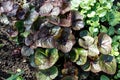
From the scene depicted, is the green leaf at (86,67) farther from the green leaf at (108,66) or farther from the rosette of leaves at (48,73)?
the rosette of leaves at (48,73)

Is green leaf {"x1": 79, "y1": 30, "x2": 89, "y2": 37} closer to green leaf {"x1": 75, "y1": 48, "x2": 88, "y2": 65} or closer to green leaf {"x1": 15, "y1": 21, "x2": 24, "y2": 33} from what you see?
green leaf {"x1": 75, "y1": 48, "x2": 88, "y2": 65}

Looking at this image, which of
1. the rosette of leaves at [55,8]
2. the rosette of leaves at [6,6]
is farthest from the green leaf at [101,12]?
the rosette of leaves at [6,6]

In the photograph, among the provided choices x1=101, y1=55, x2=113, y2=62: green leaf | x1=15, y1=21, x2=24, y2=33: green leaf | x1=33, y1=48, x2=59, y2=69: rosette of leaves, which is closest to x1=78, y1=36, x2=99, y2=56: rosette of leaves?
x1=101, y1=55, x2=113, y2=62: green leaf

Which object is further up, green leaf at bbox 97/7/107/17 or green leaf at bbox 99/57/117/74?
green leaf at bbox 97/7/107/17

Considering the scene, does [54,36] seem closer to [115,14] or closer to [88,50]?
[88,50]

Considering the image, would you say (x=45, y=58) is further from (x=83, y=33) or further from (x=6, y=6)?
(x=6, y=6)

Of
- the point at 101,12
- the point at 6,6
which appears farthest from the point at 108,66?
the point at 6,6


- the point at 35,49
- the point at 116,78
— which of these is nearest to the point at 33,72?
the point at 35,49
